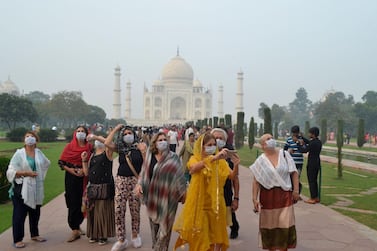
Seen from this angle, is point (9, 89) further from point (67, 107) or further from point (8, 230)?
point (8, 230)

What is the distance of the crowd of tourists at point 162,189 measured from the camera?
3.55 meters

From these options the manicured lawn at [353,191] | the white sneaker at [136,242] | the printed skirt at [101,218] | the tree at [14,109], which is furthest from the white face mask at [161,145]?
the tree at [14,109]

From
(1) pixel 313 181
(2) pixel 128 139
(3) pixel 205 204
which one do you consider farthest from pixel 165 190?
(1) pixel 313 181

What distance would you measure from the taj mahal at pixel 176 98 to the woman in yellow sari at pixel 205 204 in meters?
63.5

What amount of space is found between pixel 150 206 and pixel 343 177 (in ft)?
26.4

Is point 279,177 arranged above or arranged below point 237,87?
below

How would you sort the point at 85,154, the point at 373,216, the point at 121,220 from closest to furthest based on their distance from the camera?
1. the point at 121,220
2. the point at 85,154
3. the point at 373,216

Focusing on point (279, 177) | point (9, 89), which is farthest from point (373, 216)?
point (9, 89)

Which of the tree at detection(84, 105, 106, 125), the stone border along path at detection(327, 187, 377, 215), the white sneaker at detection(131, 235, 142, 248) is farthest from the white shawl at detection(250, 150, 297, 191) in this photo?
the tree at detection(84, 105, 106, 125)

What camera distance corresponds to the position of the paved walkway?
4328 millimetres

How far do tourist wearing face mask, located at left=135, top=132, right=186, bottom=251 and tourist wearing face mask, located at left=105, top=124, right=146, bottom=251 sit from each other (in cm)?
50

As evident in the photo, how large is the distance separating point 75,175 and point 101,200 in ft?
1.60

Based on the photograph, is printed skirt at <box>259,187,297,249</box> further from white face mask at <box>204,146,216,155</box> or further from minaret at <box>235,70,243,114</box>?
minaret at <box>235,70,243,114</box>

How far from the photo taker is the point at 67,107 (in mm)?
42531
